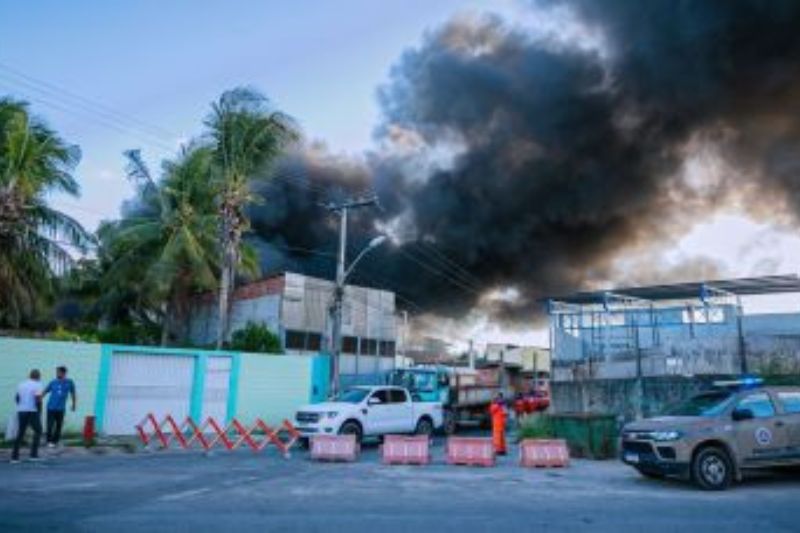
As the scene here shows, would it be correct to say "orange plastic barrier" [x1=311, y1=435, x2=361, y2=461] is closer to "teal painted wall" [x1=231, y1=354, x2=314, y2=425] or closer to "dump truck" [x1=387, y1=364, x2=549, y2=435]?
"dump truck" [x1=387, y1=364, x2=549, y2=435]

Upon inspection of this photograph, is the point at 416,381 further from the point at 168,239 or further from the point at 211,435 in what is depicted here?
the point at 168,239

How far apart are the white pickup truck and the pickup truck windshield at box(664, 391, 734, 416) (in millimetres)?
8299

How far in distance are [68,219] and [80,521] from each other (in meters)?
17.4

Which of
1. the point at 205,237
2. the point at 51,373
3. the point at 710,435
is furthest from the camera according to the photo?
the point at 205,237

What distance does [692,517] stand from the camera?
8.49 meters

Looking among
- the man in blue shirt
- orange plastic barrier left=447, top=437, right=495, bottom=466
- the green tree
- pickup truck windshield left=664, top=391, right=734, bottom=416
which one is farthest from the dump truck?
pickup truck windshield left=664, top=391, right=734, bottom=416

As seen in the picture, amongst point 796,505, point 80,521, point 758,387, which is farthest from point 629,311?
point 80,521

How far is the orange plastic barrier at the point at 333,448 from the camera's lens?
15.3 m

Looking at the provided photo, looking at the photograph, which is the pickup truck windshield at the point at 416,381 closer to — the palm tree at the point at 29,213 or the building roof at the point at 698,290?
the building roof at the point at 698,290

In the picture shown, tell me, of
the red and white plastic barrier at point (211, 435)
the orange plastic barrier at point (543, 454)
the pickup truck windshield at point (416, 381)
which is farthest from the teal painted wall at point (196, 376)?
the orange plastic barrier at point (543, 454)

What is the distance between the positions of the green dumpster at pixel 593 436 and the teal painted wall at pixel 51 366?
13332mm

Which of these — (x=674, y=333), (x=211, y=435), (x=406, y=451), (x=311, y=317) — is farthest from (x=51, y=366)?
(x=674, y=333)

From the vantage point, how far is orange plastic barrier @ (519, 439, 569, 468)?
1432 centimetres

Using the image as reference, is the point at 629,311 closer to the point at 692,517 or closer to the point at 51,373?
the point at 692,517
